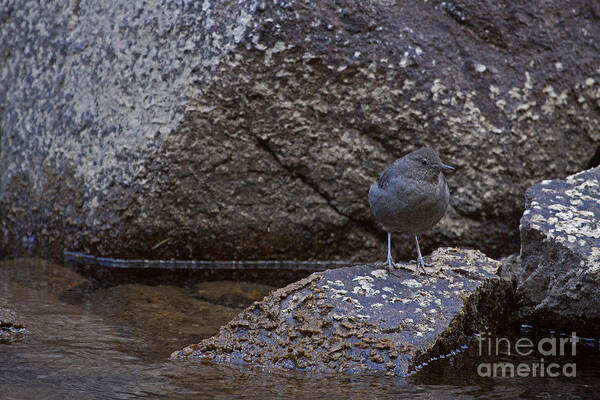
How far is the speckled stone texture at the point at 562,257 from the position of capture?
163 inches

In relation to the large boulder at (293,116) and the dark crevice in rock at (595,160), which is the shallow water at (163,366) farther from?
the dark crevice in rock at (595,160)

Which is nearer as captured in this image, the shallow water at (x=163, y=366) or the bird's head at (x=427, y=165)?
the shallow water at (x=163, y=366)

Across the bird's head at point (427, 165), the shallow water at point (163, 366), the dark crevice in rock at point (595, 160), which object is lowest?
the shallow water at point (163, 366)

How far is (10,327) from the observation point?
13.4ft

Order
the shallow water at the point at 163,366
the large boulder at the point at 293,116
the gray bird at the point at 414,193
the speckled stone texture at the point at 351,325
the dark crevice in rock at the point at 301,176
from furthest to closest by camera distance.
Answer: the dark crevice in rock at the point at 301,176
the large boulder at the point at 293,116
the gray bird at the point at 414,193
the speckled stone texture at the point at 351,325
the shallow water at the point at 163,366

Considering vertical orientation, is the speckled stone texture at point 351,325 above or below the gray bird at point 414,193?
below

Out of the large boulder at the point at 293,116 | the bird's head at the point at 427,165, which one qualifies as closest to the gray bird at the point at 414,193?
the bird's head at the point at 427,165

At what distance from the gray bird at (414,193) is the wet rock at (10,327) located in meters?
2.23

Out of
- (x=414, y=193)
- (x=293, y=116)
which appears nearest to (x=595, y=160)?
(x=414, y=193)

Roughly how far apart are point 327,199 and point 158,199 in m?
1.35

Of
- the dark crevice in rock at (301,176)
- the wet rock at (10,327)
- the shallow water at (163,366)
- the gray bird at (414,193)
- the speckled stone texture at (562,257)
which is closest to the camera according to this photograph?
the shallow water at (163,366)

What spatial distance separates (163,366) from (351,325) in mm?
978

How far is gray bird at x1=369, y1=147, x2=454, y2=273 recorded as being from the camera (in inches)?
183

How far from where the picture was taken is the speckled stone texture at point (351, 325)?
3697 mm
